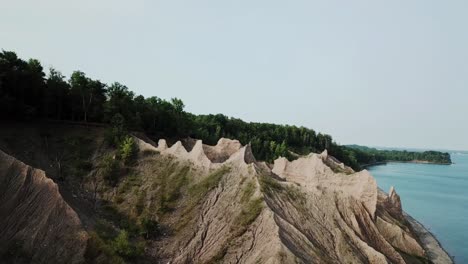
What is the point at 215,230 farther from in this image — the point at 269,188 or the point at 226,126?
the point at 226,126

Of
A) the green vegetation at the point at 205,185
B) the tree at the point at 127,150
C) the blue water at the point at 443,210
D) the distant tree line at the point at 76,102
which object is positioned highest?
the distant tree line at the point at 76,102

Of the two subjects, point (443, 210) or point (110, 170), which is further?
point (443, 210)

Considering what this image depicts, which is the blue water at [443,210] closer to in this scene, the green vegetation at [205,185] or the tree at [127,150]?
the green vegetation at [205,185]

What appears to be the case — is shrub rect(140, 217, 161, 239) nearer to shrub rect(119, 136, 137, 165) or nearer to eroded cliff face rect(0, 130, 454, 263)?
eroded cliff face rect(0, 130, 454, 263)

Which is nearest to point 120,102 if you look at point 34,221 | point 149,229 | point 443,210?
point 149,229

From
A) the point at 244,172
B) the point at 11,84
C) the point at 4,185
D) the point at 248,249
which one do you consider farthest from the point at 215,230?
the point at 11,84

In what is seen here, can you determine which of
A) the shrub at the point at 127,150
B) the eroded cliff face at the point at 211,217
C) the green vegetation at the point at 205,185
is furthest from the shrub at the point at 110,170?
the green vegetation at the point at 205,185

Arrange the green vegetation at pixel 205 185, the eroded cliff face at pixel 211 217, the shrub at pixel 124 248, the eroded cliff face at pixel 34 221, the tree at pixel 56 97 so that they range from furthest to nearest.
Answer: the tree at pixel 56 97 < the green vegetation at pixel 205 185 < the shrub at pixel 124 248 < the eroded cliff face at pixel 211 217 < the eroded cliff face at pixel 34 221

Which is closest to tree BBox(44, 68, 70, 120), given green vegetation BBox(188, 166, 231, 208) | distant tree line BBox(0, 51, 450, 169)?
distant tree line BBox(0, 51, 450, 169)

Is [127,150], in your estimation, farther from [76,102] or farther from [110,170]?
[76,102]
